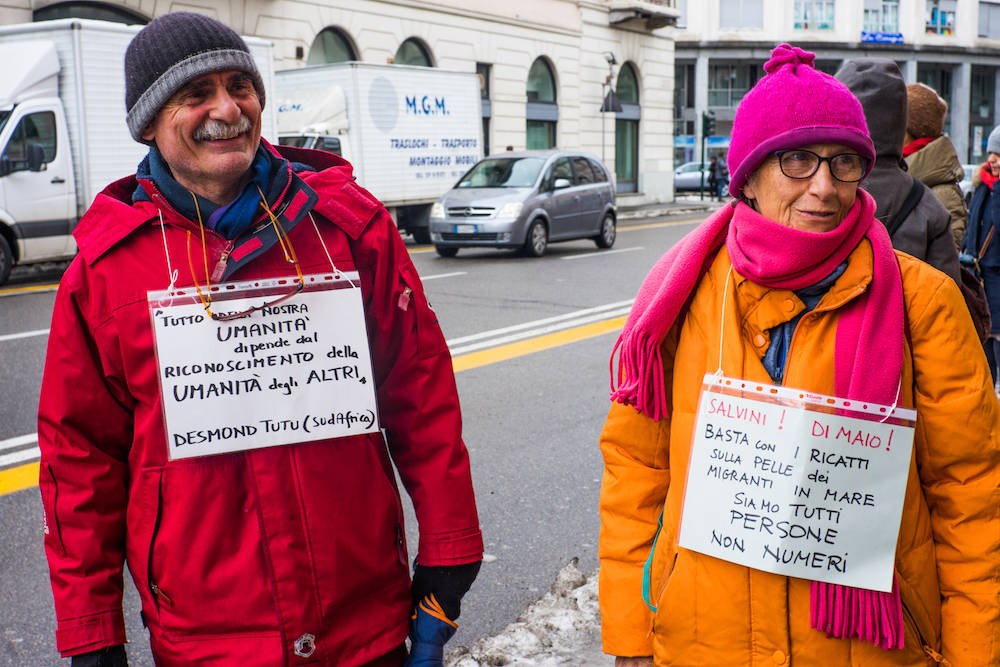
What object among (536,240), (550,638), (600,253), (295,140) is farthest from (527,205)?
(550,638)

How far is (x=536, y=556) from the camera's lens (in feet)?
13.2

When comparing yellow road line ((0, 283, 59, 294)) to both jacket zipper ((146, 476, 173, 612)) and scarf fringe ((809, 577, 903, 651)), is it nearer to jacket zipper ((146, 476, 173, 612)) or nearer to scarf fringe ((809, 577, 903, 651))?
jacket zipper ((146, 476, 173, 612))

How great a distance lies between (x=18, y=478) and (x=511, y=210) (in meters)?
10.1

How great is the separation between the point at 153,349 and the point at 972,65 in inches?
2568

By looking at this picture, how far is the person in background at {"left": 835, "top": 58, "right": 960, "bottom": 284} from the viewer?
3074mm

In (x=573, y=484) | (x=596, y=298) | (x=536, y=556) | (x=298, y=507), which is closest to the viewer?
(x=298, y=507)

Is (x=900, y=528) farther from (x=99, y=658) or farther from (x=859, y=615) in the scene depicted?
(x=99, y=658)

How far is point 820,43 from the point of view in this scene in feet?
177

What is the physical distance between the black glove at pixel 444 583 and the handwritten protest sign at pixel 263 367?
294 millimetres

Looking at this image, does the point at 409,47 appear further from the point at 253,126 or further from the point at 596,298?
the point at 253,126

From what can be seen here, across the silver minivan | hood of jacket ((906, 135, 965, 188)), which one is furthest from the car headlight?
hood of jacket ((906, 135, 965, 188))

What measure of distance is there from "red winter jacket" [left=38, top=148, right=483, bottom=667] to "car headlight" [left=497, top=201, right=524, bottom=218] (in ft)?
41.5

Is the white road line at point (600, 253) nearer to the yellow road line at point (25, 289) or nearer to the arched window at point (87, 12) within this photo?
the yellow road line at point (25, 289)

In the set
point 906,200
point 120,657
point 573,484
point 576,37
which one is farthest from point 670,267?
point 576,37
